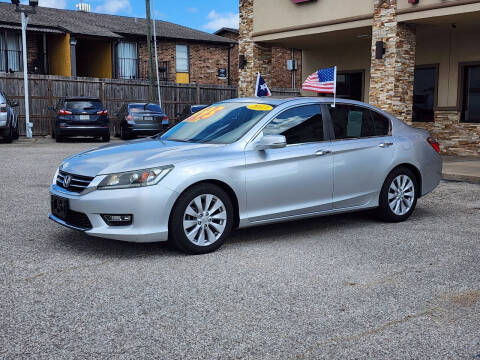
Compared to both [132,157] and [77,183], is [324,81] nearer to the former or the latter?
[132,157]

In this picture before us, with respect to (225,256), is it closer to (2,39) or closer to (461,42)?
(461,42)

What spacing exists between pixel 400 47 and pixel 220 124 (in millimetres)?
9958

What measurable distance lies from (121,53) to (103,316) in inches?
1240

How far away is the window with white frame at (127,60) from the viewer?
3375 cm

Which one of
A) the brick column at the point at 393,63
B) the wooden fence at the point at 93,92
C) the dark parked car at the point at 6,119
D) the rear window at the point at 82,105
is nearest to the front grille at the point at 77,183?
the brick column at the point at 393,63

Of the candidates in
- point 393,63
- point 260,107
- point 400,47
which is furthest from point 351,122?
point 400,47

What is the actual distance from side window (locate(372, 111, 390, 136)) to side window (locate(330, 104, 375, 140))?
7cm

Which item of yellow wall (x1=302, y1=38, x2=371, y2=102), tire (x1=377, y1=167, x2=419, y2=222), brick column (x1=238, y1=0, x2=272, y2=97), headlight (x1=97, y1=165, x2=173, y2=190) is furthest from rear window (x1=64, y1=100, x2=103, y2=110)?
headlight (x1=97, y1=165, x2=173, y2=190)

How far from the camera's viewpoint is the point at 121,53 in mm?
33812

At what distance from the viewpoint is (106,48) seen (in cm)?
3288

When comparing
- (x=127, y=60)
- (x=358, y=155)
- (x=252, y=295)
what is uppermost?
(x=127, y=60)

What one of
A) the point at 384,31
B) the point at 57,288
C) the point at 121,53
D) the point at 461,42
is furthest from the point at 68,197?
the point at 121,53

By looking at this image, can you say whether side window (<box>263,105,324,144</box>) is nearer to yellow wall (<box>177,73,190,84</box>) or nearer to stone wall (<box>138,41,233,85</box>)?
stone wall (<box>138,41,233,85</box>)

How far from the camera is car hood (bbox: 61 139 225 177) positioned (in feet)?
18.2
